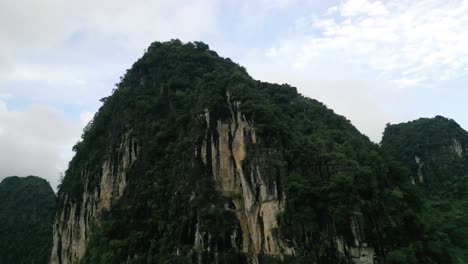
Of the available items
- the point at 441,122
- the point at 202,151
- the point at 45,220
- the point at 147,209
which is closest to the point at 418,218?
the point at 202,151

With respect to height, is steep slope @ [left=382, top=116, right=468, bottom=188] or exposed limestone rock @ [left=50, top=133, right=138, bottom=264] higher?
steep slope @ [left=382, top=116, right=468, bottom=188]

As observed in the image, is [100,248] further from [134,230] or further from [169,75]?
[169,75]

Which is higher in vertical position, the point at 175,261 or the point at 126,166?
the point at 126,166

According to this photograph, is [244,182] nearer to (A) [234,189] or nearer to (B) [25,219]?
(A) [234,189]

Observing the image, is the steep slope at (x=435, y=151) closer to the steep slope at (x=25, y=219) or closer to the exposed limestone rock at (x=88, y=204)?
the exposed limestone rock at (x=88, y=204)

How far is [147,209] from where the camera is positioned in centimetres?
2423

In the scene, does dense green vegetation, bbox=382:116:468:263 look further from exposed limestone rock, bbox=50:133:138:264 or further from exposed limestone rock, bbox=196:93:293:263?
exposed limestone rock, bbox=50:133:138:264

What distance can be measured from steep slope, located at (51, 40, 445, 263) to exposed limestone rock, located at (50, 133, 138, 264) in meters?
0.11

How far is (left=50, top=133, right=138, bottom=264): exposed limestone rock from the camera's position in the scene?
28.1 m

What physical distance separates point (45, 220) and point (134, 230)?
140ft

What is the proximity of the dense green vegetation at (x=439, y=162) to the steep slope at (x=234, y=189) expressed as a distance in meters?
8.21

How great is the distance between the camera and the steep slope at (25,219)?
5147 centimetres

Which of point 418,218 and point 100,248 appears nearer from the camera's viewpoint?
point 418,218

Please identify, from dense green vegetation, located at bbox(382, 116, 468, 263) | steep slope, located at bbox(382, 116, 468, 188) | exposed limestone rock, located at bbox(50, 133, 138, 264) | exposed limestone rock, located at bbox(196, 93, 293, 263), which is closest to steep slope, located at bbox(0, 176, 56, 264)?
exposed limestone rock, located at bbox(50, 133, 138, 264)
